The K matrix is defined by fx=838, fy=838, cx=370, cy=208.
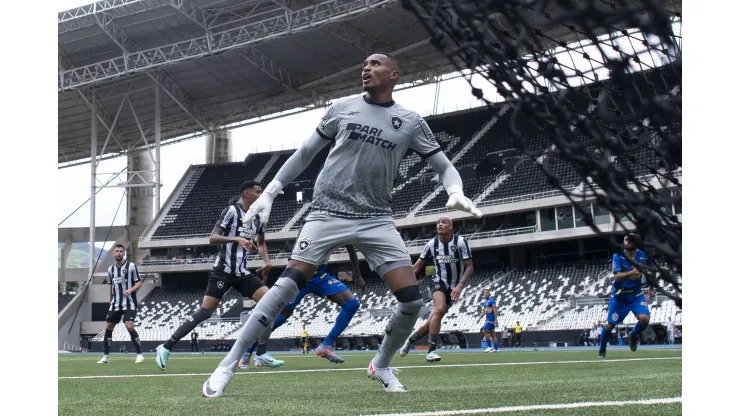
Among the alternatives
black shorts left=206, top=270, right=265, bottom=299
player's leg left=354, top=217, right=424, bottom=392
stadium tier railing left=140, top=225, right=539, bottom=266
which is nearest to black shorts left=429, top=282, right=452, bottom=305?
black shorts left=206, top=270, right=265, bottom=299

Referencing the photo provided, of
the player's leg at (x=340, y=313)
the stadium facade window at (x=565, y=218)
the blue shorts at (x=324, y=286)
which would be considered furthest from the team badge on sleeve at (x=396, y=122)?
the stadium facade window at (x=565, y=218)

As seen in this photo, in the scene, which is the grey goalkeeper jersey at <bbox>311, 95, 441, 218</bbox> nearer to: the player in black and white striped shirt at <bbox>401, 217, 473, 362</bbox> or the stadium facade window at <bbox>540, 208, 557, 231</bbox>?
the player in black and white striped shirt at <bbox>401, 217, 473, 362</bbox>

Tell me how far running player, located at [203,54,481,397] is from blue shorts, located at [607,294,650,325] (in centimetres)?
710

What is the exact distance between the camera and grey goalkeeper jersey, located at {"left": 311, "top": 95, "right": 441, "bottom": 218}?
17.2ft

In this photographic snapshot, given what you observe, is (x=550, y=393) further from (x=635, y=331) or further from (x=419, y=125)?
(x=635, y=331)

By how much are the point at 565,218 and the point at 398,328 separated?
103 ft

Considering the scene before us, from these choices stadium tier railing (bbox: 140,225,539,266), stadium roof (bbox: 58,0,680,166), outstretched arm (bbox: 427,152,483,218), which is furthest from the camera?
stadium tier railing (bbox: 140,225,539,266)

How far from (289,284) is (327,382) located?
2001 millimetres

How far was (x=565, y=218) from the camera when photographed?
3588cm

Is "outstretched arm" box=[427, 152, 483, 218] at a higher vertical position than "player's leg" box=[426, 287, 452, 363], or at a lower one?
higher

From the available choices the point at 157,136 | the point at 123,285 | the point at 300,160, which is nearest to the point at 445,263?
the point at 300,160

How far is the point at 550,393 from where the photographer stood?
5273mm

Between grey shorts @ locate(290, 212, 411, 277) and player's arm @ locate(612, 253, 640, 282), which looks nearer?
grey shorts @ locate(290, 212, 411, 277)
